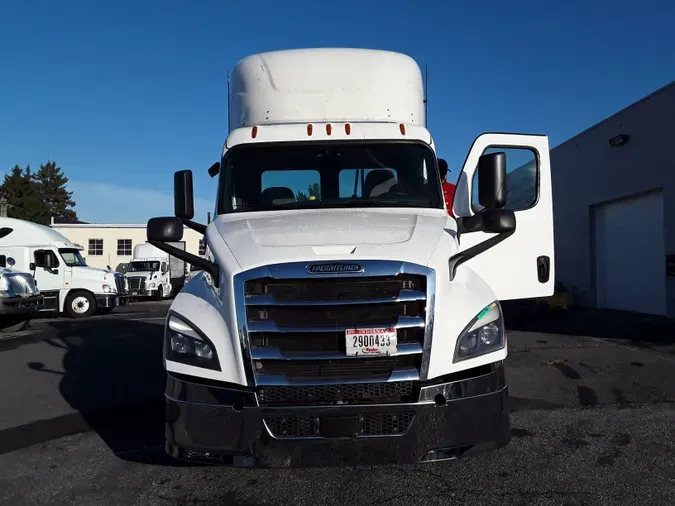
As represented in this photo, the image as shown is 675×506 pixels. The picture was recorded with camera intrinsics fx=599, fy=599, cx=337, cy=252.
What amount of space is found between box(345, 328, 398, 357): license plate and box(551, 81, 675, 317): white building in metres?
12.7

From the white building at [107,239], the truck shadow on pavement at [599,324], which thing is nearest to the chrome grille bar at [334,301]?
the truck shadow on pavement at [599,324]

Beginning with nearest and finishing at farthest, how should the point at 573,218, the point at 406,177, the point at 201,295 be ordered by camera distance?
the point at 201,295, the point at 406,177, the point at 573,218

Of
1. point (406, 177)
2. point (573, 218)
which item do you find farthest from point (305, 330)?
point (573, 218)

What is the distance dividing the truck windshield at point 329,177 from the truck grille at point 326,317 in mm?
1459

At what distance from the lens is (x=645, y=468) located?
4.35 meters

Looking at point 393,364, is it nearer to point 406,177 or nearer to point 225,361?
point 225,361

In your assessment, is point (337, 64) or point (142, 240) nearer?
point (337, 64)

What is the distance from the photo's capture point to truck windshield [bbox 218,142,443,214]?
5117mm

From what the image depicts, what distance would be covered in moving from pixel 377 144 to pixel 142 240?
35439mm

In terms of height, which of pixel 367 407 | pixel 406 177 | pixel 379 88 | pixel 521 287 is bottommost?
pixel 367 407

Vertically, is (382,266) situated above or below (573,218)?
below

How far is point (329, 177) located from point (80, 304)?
1590cm

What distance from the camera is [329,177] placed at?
544 cm

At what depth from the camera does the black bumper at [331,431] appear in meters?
3.40
